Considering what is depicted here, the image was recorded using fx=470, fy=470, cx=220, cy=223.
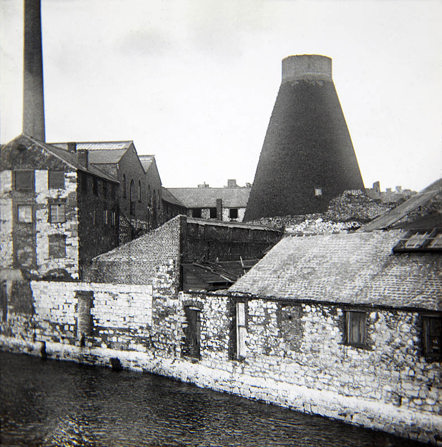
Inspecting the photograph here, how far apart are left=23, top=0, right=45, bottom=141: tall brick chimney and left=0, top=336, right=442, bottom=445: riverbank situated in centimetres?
1126

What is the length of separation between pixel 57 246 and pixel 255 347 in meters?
10.3

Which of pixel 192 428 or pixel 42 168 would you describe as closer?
pixel 192 428

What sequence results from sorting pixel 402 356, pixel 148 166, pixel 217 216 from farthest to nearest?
1. pixel 217 216
2. pixel 148 166
3. pixel 402 356

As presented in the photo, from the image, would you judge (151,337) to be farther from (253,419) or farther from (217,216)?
(217,216)

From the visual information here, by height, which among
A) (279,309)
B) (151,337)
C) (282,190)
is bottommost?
(151,337)

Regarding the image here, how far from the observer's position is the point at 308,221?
79.9ft

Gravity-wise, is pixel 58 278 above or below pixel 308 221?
below

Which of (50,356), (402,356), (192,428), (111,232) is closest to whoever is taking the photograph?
(402,356)

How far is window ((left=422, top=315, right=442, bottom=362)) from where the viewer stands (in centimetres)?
1020

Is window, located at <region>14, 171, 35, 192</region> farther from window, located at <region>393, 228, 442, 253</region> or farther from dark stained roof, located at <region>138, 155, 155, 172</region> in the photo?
window, located at <region>393, 228, 442, 253</region>

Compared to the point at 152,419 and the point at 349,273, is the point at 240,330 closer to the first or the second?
the point at 152,419

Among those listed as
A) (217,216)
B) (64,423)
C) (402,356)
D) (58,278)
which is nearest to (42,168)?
(58,278)

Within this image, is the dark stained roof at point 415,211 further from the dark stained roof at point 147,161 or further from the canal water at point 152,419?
the dark stained roof at point 147,161

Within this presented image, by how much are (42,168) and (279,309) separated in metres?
12.5
